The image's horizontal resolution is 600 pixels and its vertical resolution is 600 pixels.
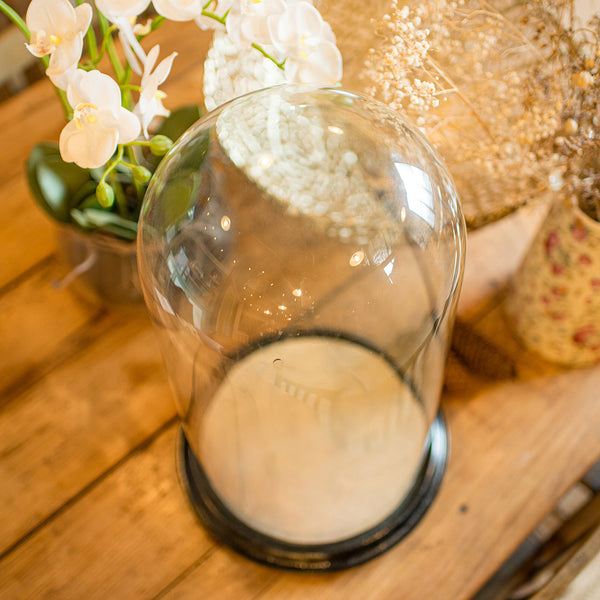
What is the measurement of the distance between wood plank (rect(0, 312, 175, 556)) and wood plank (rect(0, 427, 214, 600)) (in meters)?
0.02

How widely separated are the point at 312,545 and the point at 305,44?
382mm

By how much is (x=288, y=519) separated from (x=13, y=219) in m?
0.45

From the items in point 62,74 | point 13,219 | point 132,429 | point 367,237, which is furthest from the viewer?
point 13,219

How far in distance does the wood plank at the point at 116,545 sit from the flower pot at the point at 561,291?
0.36 meters

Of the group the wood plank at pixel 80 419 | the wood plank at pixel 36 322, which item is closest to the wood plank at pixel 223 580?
the wood plank at pixel 80 419

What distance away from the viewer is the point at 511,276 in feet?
2.23

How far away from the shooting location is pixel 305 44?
420 millimetres

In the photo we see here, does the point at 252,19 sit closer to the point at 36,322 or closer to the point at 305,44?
the point at 305,44

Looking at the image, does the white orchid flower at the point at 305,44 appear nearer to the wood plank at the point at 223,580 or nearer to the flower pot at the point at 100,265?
the flower pot at the point at 100,265

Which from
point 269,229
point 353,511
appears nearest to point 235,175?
point 269,229

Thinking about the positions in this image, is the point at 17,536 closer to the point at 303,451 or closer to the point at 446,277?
the point at 303,451

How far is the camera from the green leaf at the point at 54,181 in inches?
21.4

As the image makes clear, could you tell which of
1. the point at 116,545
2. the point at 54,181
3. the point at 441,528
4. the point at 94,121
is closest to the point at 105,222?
the point at 54,181

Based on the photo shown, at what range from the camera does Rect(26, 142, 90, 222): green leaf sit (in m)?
0.54
